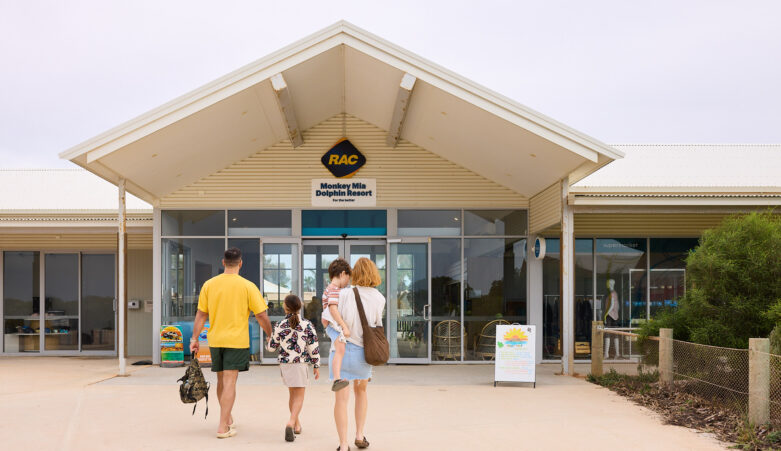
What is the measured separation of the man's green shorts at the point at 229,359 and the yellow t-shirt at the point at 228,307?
0.15 ft

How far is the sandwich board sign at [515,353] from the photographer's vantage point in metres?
9.77

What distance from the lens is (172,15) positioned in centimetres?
2470

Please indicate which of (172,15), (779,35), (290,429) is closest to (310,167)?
(290,429)

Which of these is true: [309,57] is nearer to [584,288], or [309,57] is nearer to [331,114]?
[331,114]

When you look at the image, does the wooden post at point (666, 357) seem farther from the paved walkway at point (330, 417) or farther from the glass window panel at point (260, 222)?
the glass window panel at point (260, 222)

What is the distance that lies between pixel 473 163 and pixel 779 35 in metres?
20.4

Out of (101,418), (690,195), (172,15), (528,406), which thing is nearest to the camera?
(101,418)

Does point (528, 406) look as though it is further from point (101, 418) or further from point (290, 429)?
point (101, 418)

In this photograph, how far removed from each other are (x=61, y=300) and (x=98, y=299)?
77cm

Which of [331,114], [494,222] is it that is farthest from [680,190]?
[331,114]

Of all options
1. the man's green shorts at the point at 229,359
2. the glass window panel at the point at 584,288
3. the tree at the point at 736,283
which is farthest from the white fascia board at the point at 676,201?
the man's green shorts at the point at 229,359

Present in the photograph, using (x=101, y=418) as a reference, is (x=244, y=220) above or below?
above

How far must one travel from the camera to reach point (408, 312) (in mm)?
12938

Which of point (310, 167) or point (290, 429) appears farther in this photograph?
point (310, 167)
